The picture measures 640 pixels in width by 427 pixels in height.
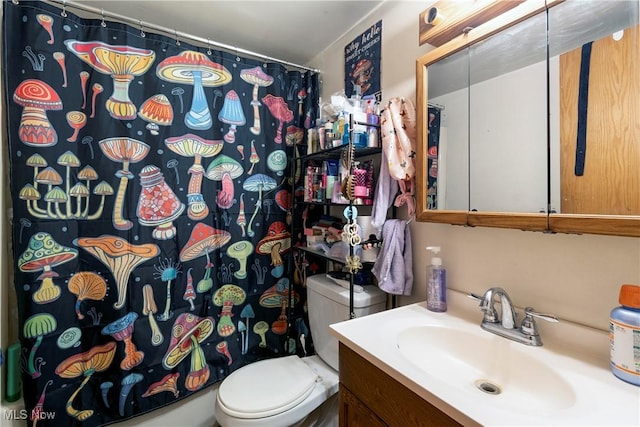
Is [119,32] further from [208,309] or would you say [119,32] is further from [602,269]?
[602,269]

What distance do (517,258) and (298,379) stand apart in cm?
103

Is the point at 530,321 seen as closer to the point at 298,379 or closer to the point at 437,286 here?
the point at 437,286

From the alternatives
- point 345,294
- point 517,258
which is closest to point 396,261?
point 345,294

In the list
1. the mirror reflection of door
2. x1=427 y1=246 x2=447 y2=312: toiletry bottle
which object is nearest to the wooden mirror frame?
the mirror reflection of door

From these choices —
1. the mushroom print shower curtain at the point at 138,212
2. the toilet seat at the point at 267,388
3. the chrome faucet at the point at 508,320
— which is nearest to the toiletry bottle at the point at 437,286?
the chrome faucet at the point at 508,320

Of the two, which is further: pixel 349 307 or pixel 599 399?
pixel 349 307

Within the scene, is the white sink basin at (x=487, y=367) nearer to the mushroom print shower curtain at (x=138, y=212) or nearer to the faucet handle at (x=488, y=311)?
the faucet handle at (x=488, y=311)

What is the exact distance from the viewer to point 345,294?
1.29 metres

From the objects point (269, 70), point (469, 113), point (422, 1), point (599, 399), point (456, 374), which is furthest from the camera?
point (269, 70)

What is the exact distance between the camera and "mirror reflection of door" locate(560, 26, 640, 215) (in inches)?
25.2

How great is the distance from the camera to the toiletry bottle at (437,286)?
102cm

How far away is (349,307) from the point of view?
124 centimetres

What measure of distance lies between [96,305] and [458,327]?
1.54 metres

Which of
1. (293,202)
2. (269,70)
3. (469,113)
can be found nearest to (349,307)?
(293,202)
